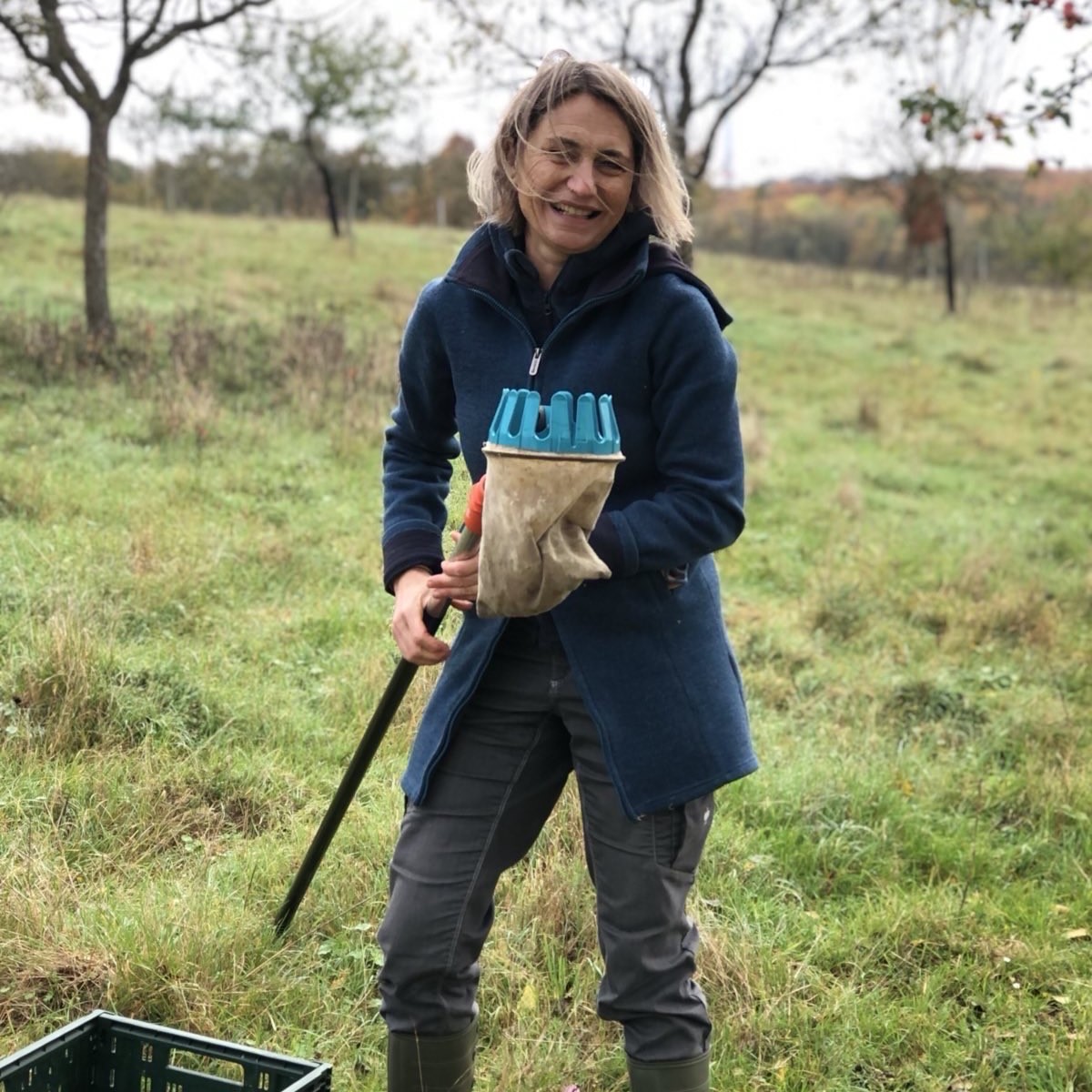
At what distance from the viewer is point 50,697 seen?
153 inches

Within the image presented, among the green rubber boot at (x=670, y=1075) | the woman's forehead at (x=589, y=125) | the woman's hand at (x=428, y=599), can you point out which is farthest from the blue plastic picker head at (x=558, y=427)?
the green rubber boot at (x=670, y=1075)

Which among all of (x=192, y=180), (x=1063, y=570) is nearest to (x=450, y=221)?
(x=192, y=180)

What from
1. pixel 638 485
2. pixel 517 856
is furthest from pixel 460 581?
pixel 517 856

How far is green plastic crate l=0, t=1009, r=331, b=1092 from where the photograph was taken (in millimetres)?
2082

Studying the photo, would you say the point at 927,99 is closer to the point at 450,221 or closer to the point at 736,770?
the point at 736,770

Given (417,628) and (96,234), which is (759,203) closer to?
(96,234)

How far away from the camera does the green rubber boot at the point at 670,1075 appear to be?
206 centimetres

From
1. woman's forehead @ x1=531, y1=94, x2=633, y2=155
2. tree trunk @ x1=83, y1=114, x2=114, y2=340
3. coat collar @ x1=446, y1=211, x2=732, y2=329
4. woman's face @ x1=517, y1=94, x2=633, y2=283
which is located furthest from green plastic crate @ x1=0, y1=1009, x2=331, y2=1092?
tree trunk @ x1=83, y1=114, x2=114, y2=340

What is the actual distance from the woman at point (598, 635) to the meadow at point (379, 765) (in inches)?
27.9

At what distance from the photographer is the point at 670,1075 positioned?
6.77 feet

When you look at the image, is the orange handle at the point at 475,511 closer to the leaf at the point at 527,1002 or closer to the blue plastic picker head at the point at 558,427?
the blue plastic picker head at the point at 558,427

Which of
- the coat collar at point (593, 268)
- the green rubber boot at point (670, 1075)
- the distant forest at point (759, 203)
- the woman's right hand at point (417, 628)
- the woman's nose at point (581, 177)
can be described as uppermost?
the distant forest at point (759, 203)

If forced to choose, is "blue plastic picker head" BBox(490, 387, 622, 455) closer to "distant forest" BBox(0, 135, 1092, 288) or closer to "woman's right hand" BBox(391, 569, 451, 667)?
"woman's right hand" BBox(391, 569, 451, 667)

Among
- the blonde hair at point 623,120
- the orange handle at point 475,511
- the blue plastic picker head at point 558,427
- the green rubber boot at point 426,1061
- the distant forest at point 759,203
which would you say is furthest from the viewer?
the distant forest at point 759,203
